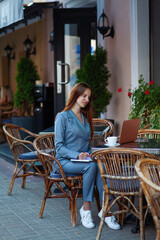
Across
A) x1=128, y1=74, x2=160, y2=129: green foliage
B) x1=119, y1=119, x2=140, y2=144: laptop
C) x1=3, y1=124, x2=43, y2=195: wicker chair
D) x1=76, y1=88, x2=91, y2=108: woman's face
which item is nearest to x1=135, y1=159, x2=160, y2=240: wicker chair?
x1=119, y1=119, x2=140, y2=144: laptop

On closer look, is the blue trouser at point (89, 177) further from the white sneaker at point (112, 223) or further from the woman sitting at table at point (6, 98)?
the woman sitting at table at point (6, 98)

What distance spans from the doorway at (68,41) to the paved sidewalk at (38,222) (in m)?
3.25

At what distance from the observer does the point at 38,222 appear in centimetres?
455

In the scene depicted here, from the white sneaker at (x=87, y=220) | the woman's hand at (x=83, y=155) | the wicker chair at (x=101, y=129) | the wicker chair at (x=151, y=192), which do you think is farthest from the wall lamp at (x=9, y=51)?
the wicker chair at (x=151, y=192)

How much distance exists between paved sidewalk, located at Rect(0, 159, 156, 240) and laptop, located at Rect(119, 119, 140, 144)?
2.72 feet

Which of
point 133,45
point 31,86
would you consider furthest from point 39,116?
point 133,45

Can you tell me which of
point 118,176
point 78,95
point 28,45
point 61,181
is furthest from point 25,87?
point 118,176

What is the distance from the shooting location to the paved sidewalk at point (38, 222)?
4121mm

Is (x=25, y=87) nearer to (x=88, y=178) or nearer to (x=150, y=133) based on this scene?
(x=150, y=133)

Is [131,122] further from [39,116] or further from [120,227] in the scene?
[39,116]

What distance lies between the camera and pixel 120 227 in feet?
14.0

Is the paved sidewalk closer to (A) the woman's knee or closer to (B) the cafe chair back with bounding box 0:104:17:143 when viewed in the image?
(A) the woman's knee

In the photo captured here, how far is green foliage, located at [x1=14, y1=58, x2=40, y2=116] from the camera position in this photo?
36.4 ft

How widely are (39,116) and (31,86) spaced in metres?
1.13
